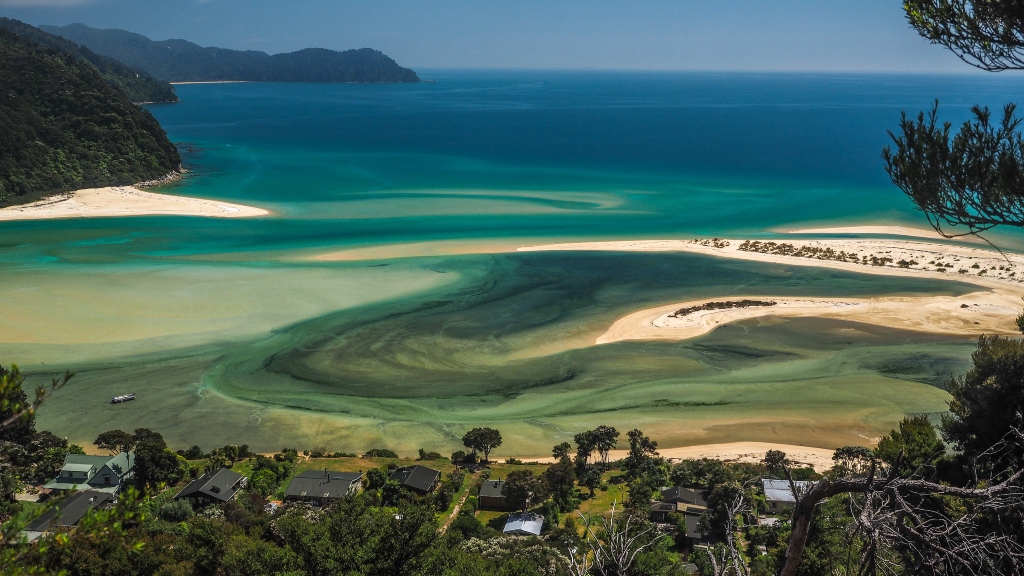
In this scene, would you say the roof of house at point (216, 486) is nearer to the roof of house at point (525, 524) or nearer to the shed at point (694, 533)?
the roof of house at point (525, 524)

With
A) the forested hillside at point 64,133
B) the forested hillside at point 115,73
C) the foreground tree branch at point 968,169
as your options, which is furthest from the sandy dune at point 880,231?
the forested hillside at point 115,73

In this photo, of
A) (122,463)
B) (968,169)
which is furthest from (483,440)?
(968,169)

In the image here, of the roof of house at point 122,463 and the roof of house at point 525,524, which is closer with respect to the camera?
the roof of house at point 525,524

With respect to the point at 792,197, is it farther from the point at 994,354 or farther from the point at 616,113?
the point at 616,113

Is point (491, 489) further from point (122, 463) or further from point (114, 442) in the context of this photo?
point (114, 442)

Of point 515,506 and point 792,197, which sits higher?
point 792,197

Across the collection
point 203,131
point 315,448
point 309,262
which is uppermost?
point 203,131

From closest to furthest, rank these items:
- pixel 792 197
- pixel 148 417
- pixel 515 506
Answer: pixel 515 506
pixel 148 417
pixel 792 197

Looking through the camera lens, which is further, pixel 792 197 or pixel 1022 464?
pixel 792 197

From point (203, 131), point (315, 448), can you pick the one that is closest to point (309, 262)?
point (315, 448)
